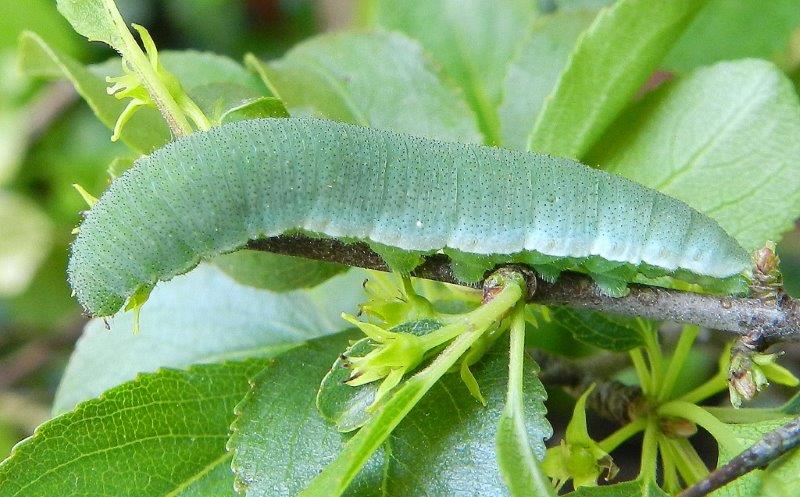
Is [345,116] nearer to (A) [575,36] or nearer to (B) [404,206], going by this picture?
(B) [404,206]

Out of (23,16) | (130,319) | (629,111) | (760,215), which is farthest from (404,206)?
(23,16)

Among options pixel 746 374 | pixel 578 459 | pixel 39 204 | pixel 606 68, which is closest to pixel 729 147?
pixel 606 68

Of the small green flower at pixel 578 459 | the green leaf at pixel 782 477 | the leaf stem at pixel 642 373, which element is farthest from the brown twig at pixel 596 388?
the green leaf at pixel 782 477

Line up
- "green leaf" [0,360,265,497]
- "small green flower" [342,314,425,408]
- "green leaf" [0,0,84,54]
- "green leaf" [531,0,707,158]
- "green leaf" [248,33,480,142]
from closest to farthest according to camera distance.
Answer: "small green flower" [342,314,425,408], "green leaf" [0,360,265,497], "green leaf" [531,0,707,158], "green leaf" [248,33,480,142], "green leaf" [0,0,84,54]

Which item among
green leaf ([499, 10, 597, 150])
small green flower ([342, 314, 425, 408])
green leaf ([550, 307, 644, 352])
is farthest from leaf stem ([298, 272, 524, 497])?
green leaf ([499, 10, 597, 150])

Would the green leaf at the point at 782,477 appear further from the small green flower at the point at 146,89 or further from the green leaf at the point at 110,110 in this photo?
the green leaf at the point at 110,110

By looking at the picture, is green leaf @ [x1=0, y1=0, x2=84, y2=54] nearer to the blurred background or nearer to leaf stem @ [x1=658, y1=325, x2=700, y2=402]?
the blurred background
